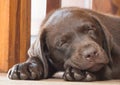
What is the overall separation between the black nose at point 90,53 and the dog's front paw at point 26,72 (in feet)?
0.72

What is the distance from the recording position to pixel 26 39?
211cm

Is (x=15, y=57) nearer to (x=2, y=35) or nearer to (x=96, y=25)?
(x=2, y=35)

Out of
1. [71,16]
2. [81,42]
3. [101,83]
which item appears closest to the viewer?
[101,83]

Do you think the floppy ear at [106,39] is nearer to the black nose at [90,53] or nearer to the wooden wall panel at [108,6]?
the black nose at [90,53]

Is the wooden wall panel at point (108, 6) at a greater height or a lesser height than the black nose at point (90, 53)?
greater

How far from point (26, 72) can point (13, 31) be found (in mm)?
412

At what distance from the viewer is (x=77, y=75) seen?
5.17 ft

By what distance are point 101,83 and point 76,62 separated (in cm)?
14

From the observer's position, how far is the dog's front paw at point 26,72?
1.63 m

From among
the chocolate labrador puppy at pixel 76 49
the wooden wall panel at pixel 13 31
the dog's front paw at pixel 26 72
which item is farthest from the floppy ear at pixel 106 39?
the wooden wall panel at pixel 13 31

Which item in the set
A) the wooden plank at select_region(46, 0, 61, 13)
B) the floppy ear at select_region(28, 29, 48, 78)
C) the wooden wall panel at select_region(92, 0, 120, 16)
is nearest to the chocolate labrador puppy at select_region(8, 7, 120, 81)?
the floppy ear at select_region(28, 29, 48, 78)

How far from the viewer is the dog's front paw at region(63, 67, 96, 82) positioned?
158cm

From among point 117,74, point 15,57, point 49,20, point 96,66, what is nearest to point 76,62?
point 96,66

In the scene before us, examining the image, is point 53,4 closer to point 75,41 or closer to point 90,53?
point 75,41
